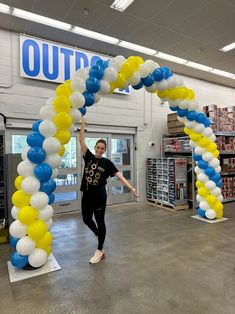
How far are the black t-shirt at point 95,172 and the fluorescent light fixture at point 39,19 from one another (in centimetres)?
297

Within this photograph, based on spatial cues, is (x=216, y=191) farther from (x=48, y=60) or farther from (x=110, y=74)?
(x=48, y=60)

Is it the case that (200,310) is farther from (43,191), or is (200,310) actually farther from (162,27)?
(162,27)

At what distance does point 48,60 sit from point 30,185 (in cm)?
338

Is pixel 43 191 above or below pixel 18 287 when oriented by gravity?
above

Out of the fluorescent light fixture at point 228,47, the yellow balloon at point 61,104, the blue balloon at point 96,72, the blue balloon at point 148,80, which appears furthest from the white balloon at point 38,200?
the fluorescent light fixture at point 228,47

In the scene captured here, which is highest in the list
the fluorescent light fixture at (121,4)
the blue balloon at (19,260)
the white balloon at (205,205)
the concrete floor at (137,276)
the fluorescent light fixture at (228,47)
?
the fluorescent light fixture at (228,47)

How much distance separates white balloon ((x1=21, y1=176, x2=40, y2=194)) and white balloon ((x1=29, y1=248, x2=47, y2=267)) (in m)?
0.69

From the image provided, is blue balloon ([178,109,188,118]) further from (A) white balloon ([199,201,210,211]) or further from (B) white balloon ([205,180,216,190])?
(A) white balloon ([199,201,210,211])

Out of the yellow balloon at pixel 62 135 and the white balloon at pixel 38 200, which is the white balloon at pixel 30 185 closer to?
the white balloon at pixel 38 200

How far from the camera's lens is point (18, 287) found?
2.26 meters

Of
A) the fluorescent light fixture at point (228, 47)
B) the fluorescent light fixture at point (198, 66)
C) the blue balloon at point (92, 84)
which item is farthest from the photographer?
the fluorescent light fixture at point (198, 66)

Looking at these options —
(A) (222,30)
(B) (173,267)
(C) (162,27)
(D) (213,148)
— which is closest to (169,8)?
(C) (162,27)

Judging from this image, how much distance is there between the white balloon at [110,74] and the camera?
112 inches

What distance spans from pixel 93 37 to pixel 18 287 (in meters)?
4.64
